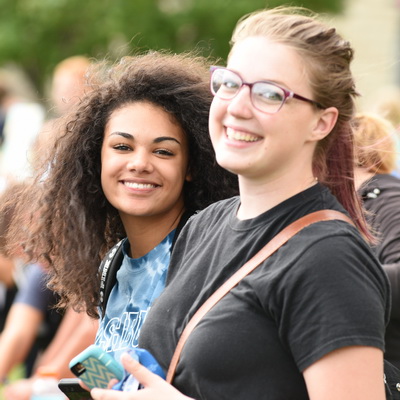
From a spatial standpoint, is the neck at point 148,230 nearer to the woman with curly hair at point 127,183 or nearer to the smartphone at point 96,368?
the woman with curly hair at point 127,183

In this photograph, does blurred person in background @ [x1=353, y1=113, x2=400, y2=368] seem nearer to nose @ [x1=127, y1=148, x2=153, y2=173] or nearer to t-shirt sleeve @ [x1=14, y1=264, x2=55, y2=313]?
nose @ [x1=127, y1=148, x2=153, y2=173]

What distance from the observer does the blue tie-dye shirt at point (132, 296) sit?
3092mm

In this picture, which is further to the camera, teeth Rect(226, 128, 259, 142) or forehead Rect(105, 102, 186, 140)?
forehead Rect(105, 102, 186, 140)

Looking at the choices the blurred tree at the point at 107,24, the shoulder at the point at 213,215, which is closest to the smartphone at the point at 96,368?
the shoulder at the point at 213,215

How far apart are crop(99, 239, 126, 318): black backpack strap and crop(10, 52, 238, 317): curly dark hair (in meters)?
0.10

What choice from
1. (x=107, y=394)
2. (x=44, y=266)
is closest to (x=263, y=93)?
(x=107, y=394)

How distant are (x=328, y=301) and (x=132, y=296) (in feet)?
3.66

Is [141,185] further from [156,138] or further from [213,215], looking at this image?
[213,215]

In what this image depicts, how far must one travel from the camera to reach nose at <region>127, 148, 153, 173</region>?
3.21 metres

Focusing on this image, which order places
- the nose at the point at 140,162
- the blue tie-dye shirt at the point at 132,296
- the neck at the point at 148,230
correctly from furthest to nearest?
the neck at the point at 148,230 → the nose at the point at 140,162 → the blue tie-dye shirt at the point at 132,296

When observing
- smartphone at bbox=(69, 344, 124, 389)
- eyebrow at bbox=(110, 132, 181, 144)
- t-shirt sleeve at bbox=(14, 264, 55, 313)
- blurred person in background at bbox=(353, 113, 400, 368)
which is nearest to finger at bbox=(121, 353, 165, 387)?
smartphone at bbox=(69, 344, 124, 389)

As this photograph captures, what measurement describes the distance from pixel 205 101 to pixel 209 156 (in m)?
0.20

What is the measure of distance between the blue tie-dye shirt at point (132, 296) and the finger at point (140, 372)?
53cm

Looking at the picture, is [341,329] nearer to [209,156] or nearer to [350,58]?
[350,58]
